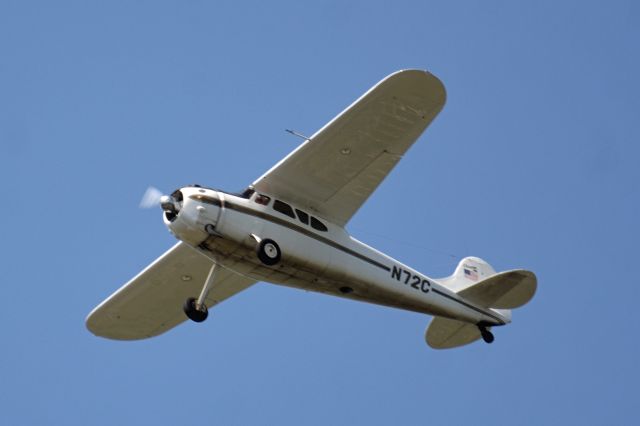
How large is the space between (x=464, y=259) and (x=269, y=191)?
19.9 ft

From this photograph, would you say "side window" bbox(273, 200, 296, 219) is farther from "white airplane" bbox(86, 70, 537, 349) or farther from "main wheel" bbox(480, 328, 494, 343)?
"main wheel" bbox(480, 328, 494, 343)

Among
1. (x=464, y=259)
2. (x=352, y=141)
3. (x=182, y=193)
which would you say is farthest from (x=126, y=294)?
(x=464, y=259)

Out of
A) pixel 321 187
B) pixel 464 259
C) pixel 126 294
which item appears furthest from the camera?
pixel 464 259

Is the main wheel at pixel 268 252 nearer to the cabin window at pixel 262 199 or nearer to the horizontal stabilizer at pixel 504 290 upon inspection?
the cabin window at pixel 262 199

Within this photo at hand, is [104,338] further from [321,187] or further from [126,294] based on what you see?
[321,187]

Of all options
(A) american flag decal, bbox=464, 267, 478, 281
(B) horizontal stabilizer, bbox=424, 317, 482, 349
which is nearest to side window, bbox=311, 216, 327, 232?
(B) horizontal stabilizer, bbox=424, 317, 482, 349

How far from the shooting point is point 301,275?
19.4m

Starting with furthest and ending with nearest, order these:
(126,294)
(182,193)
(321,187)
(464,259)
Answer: (464,259) < (126,294) < (321,187) < (182,193)

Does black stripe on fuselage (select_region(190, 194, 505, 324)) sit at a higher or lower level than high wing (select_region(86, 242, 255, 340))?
higher

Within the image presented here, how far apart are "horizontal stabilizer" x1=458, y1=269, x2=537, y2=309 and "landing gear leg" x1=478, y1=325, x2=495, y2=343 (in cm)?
49

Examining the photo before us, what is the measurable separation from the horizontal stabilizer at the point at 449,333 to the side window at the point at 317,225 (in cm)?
361

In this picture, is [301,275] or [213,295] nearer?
[301,275]

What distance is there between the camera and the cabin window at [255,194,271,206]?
19016mm

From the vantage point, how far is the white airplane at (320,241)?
60.6ft
